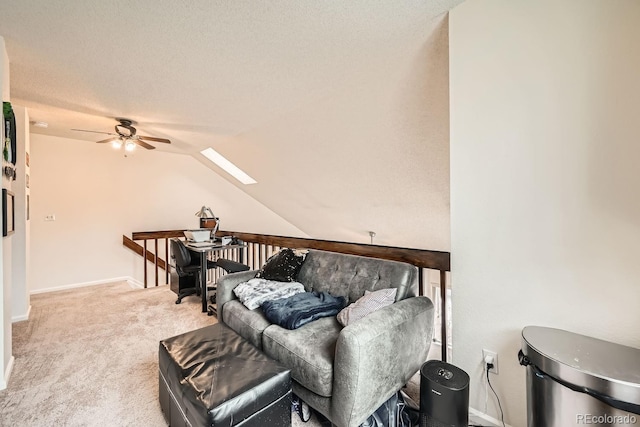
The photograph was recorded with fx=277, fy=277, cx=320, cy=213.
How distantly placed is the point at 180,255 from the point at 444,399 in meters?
3.34

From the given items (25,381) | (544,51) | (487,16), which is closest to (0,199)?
(25,381)

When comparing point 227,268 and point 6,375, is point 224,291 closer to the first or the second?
point 227,268

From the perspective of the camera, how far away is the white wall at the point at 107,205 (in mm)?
4238

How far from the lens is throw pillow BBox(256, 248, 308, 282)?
251cm

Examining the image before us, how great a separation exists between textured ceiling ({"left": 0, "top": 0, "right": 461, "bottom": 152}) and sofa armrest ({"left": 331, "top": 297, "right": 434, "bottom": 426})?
65.0 inches

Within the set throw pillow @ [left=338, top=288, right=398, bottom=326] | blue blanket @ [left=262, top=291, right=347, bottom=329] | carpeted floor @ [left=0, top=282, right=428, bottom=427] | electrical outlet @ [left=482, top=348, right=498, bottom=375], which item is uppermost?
throw pillow @ [left=338, top=288, right=398, bottom=326]

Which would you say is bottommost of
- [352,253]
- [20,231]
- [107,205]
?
[352,253]

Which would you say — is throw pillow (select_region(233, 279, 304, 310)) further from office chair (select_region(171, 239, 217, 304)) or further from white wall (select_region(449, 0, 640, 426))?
office chair (select_region(171, 239, 217, 304))

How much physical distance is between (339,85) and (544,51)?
4.44 feet

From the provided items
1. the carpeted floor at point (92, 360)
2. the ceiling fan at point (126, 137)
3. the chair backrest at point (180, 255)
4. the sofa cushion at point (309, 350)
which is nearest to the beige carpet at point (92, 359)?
the carpeted floor at point (92, 360)

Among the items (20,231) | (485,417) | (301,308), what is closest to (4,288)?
(20,231)

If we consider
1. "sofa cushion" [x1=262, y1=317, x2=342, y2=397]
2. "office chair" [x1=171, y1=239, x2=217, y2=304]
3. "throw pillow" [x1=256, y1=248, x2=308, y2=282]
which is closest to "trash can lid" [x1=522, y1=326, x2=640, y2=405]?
"sofa cushion" [x1=262, y1=317, x2=342, y2=397]

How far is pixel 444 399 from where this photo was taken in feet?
4.26

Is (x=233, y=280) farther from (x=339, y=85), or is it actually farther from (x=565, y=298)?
(x=565, y=298)
